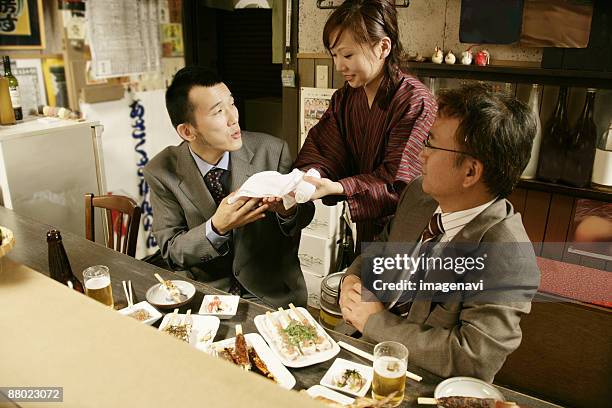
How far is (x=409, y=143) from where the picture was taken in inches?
73.9

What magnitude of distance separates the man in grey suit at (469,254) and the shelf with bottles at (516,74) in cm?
99

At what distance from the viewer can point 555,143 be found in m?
2.63

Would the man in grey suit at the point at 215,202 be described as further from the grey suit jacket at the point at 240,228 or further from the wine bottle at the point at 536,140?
the wine bottle at the point at 536,140

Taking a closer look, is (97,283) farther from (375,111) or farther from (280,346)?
(375,111)

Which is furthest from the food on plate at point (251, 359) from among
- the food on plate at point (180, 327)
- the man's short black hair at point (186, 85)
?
the man's short black hair at point (186, 85)

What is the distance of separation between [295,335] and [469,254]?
1.92ft

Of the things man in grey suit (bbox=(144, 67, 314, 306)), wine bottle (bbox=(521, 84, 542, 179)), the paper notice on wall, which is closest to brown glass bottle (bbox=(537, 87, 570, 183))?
wine bottle (bbox=(521, 84, 542, 179))

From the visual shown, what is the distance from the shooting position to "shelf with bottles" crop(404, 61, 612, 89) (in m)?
2.47

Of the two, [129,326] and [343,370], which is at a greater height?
[129,326]

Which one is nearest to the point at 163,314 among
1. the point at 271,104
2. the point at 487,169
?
the point at 487,169

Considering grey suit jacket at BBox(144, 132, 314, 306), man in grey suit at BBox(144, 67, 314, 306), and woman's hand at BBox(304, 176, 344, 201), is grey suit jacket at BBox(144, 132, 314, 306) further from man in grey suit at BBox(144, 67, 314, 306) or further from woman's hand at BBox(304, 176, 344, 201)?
woman's hand at BBox(304, 176, 344, 201)

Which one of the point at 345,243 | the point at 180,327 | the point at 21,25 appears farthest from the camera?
the point at 345,243

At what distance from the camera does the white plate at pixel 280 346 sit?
1404mm

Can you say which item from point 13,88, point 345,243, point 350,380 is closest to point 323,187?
point 350,380
